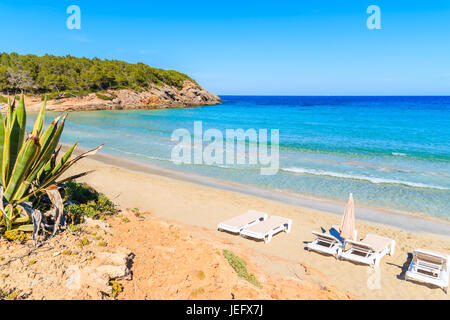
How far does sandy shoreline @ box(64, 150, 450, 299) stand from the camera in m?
6.59

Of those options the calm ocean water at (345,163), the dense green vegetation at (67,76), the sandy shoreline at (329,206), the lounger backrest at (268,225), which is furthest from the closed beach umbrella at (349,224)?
the dense green vegetation at (67,76)

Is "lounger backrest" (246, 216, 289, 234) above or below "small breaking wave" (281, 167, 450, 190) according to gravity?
below

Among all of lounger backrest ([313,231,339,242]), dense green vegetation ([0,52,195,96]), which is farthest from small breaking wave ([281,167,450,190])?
dense green vegetation ([0,52,195,96])

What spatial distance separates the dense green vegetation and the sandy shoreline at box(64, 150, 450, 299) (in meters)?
50.8

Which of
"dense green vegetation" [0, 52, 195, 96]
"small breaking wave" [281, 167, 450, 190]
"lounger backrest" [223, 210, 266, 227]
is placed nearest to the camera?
"lounger backrest" [223, 210, 266, 227]

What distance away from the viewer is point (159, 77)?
3152 inches

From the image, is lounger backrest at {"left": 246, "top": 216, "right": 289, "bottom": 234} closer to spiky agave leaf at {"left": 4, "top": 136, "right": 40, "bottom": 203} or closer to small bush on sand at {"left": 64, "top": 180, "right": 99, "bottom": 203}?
small bush on sand at {"left": 64, "top": 180, "right": 99, "bottom": 203}

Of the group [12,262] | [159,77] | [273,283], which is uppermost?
[159,77]

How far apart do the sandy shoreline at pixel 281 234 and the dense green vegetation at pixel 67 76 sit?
167 feet

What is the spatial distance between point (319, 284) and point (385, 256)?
2.77m

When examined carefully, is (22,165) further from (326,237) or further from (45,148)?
(326,237)

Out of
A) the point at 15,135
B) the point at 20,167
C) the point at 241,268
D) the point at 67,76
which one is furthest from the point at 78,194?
the point at 67,76

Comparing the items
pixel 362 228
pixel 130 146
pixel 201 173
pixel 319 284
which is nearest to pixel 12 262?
pixel 319 284
